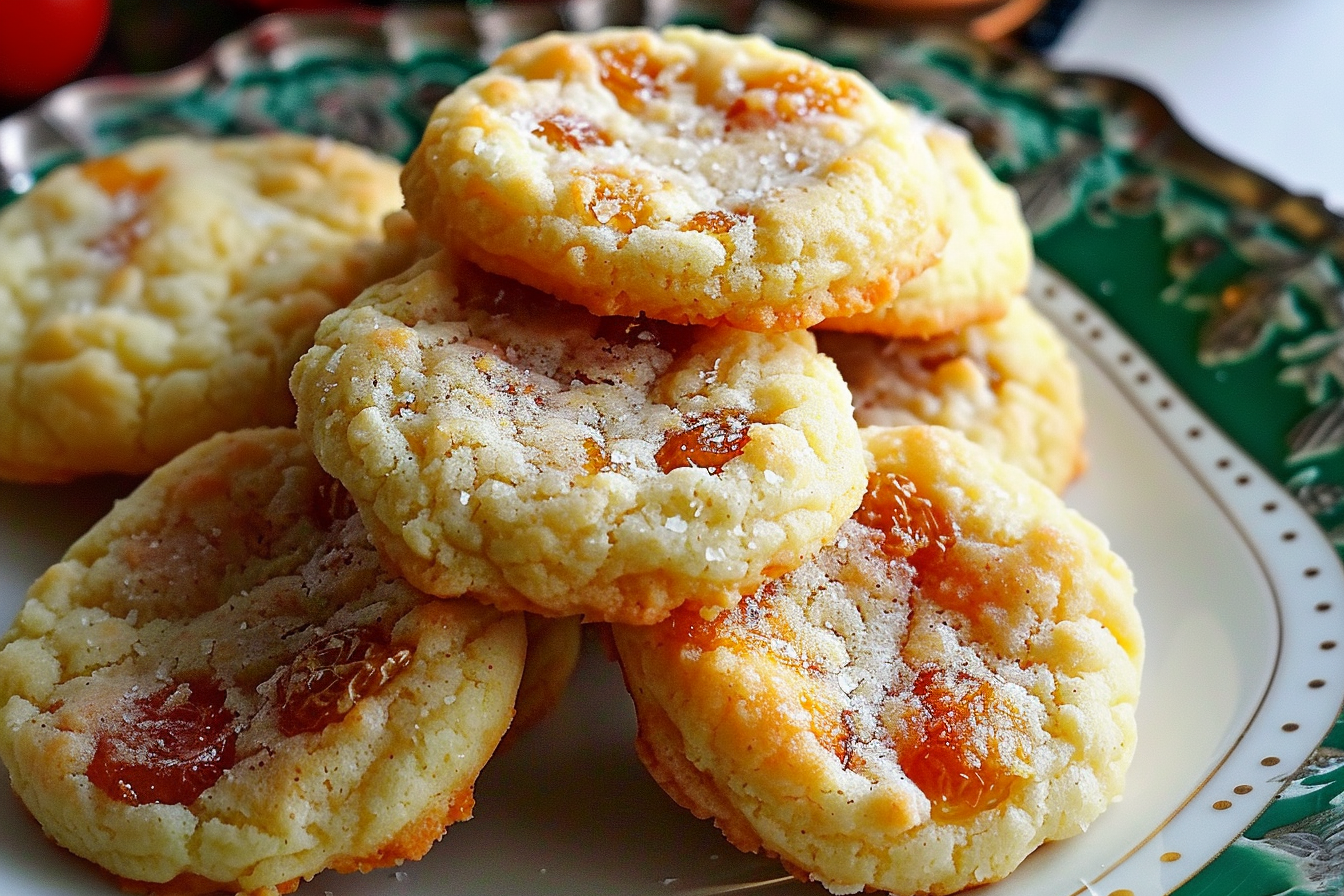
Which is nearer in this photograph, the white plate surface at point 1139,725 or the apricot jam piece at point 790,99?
the white plate surface at point 1139,725

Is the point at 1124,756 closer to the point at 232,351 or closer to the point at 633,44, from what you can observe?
the point at 633,44

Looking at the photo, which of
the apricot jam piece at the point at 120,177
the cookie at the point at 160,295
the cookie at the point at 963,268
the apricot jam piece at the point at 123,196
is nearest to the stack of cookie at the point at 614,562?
the cookie at the point at 963,268

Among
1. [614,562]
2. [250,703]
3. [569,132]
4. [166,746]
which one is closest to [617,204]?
[569,132]

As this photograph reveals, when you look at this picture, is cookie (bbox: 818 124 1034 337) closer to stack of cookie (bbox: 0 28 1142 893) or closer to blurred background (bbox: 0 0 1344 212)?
stack of cookie (bbox: 0 28 1142 893)

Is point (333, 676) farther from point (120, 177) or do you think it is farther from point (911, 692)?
point (120, 177)

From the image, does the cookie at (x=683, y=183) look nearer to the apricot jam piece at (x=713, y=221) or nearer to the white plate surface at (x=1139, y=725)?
the apricot jam piece at (x=713, y=221)

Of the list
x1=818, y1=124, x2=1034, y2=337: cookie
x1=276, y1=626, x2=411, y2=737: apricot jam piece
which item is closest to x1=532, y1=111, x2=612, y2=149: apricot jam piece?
x1=818, y1=124, x2=1034, y2=337: cookie

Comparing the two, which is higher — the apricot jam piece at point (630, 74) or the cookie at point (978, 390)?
the apricot jam piece at point (630, 74)
